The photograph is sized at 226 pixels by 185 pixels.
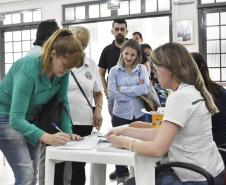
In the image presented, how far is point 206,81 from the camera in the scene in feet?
6.93

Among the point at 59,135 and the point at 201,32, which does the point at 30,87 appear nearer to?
the point at 59,135

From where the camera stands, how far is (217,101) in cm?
211

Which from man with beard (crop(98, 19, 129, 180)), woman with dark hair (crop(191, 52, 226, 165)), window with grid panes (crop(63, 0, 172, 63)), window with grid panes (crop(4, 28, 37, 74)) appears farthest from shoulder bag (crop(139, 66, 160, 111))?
window with grid panes (crop(4, 28, 37, 74))

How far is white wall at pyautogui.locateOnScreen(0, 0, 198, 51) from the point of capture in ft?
20.0

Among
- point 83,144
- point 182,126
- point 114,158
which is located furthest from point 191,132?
point 83,144

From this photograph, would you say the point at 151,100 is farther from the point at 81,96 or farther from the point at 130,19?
the point at 130,19

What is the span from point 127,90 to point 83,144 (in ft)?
4.61

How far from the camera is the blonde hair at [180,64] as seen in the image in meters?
1.56

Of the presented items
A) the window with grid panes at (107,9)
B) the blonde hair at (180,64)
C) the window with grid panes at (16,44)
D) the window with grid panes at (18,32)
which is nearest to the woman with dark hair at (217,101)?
the blonde hair at (180,64)

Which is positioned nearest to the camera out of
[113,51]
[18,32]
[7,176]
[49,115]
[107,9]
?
[49,115]

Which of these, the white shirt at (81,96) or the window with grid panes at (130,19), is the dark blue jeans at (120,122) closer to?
the white shirt at (81,96)

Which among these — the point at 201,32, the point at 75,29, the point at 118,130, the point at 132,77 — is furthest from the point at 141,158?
the point at 201,32

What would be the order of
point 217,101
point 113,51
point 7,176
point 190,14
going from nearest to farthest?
point 217,101
point 7,176
point 113,51
point 190,14

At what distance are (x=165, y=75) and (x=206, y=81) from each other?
0.61 meters
